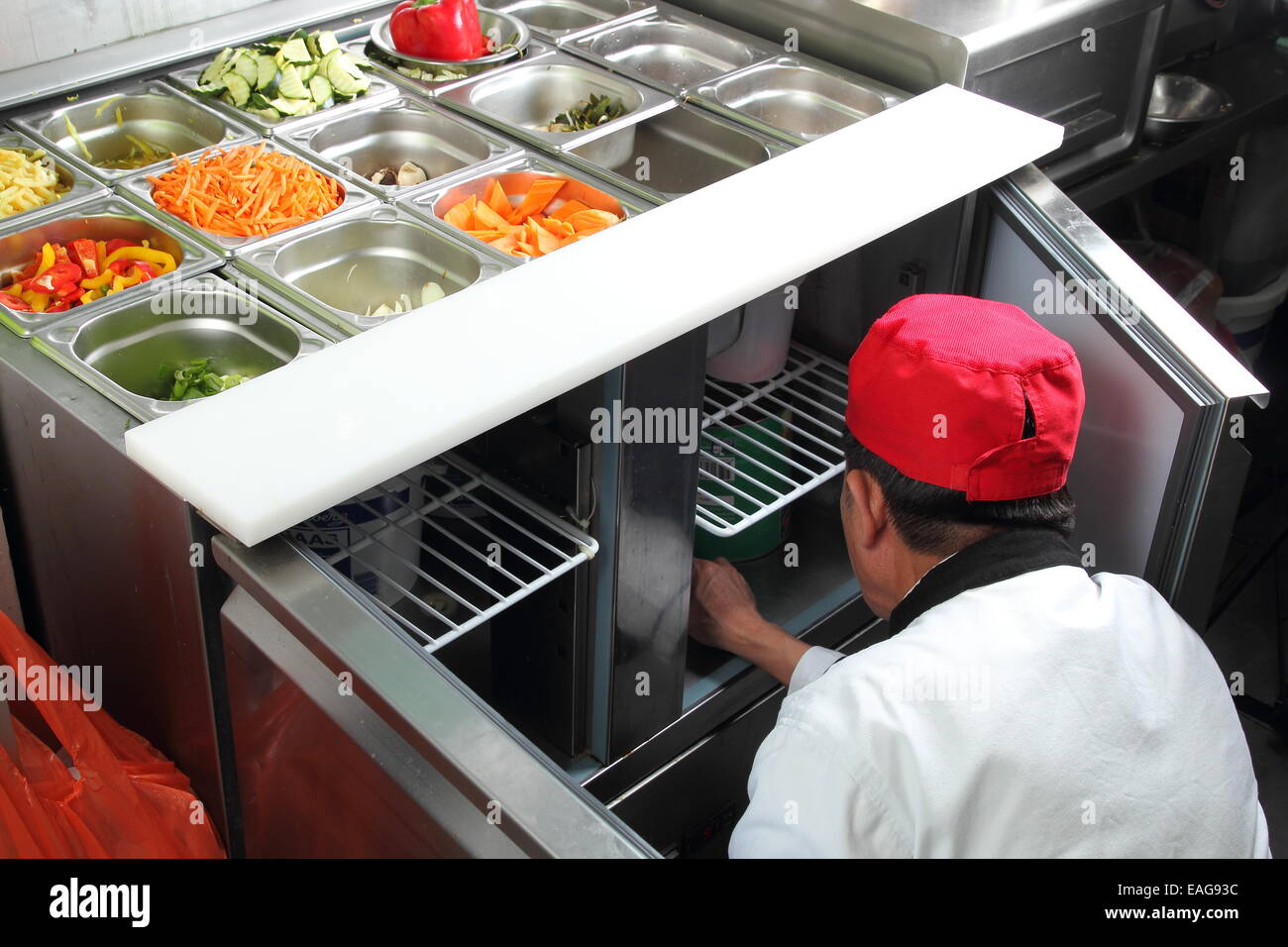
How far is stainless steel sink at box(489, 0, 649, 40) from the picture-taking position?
2361mm

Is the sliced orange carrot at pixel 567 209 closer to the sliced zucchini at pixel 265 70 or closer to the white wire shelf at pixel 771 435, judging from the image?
the white wire shelf at pixel 771 435

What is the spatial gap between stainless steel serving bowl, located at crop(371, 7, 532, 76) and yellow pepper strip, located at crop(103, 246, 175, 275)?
2.10 ft

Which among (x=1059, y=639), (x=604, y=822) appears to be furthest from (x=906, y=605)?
(x=604, y=822)

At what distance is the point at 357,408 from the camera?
4.03 ft

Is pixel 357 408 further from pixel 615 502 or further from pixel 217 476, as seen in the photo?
pixel 615 502

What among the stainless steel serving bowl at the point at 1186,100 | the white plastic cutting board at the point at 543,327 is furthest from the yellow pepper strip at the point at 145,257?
the stainless steel serving bowl at the point at 1186,100

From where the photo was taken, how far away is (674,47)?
7.57ft

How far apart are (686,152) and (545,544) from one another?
901 mm

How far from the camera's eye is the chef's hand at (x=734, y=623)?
66.4 inches

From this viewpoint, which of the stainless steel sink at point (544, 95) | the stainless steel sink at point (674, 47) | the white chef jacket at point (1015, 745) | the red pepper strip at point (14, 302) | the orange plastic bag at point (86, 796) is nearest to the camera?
the white chef jacket at point (1015, 745)

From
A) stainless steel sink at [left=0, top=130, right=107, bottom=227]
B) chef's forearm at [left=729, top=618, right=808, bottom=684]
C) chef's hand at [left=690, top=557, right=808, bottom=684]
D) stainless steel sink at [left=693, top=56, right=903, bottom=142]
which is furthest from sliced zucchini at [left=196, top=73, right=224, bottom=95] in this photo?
chef's forearm at [left=729, top=618, right=808, bottom=684]

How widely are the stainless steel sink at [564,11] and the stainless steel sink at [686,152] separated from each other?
1.13ft

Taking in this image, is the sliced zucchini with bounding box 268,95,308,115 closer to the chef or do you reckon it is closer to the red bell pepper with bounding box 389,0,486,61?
the red bell pepper with bounding box 389,0,486,61

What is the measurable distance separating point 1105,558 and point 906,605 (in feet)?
1.31
